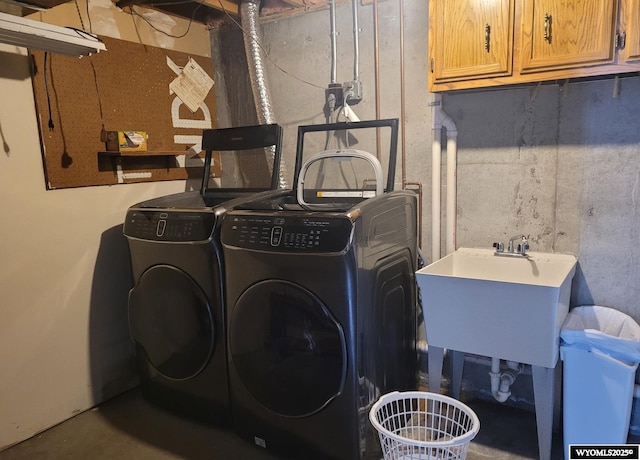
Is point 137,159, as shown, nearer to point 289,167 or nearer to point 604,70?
point 289,167

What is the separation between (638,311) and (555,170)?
70 cm

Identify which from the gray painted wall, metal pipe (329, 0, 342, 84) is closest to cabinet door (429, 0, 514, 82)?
the gray painted wall

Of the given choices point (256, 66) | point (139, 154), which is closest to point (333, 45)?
point (256, 66)

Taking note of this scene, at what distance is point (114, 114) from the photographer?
2.41 metres

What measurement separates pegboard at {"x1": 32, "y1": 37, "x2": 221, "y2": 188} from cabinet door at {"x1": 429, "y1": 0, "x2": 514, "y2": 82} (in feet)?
4.80

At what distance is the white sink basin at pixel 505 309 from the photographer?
166cm

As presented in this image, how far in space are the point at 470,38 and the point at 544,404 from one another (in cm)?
150

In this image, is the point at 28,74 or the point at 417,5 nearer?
the point at 28,74

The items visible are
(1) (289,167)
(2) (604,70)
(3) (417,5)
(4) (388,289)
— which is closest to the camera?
(2) (604,70)

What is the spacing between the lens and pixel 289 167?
2855 millimetres

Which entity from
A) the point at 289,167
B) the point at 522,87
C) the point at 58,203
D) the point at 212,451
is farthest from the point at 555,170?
the point at 58,203

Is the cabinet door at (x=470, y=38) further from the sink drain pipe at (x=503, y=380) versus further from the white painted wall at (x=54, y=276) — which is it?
the white painted wall at (x=54, y=276)

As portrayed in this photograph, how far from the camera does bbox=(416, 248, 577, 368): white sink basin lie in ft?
5.45

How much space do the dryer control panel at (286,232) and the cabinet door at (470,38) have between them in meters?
0.87
